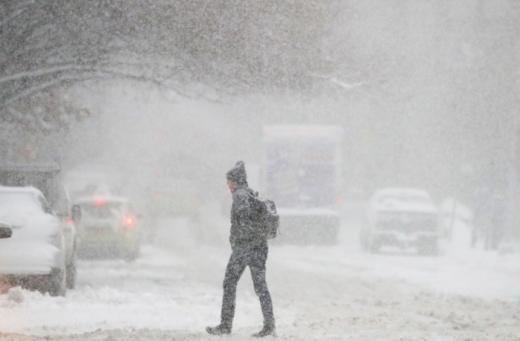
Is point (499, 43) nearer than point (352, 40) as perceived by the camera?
No

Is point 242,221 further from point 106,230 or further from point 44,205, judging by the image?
point 106,230

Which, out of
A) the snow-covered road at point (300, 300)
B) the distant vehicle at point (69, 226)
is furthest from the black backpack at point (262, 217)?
the distant vehicle at point (69, 226)

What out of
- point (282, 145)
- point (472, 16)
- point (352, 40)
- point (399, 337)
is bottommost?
point (399, 337)

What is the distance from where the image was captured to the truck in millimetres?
26672

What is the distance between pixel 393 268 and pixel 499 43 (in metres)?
10.5

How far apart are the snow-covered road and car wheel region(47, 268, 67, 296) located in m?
0.21

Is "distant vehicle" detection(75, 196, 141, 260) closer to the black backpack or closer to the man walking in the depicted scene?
the man walking

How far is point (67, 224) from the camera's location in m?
15.4

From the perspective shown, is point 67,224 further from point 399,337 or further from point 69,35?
point 399,337

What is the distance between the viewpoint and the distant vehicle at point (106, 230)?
830 inches

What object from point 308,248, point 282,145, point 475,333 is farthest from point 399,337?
point 282,145

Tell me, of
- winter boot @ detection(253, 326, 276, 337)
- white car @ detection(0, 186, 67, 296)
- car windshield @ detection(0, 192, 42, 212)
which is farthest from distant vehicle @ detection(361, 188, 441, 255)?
winter boot @ detection(253, 326, 276, 337)

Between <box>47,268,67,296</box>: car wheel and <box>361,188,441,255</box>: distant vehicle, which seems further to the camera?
<box>361,188,441,255</box>: distant vehicle

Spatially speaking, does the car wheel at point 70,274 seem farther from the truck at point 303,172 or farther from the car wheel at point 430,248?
the truck at point 303,172
